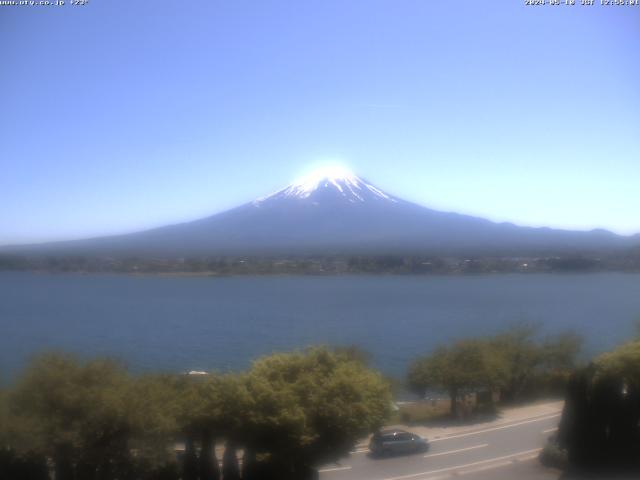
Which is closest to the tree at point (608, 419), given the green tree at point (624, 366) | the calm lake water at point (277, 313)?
the green tree at point (624, 366)

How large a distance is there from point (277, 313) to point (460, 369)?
9840 millimetres

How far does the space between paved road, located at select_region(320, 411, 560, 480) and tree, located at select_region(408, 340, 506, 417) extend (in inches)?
50.2

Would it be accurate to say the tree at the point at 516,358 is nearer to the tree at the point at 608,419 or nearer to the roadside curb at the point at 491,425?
the roadside curb at the point at 491,425

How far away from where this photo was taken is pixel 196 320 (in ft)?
54.7

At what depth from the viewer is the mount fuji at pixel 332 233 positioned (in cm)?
2844

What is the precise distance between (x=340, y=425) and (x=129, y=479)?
1.82m

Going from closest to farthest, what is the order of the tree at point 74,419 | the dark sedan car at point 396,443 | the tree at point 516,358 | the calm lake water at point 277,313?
1. the tree at point 74,419
2. the dark sedan car at point 396,443
3. the tree at point 516,358
4. the calm lake water at point 277,313

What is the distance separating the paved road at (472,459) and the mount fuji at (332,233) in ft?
64.5

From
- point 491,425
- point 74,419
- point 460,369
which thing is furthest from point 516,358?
point 74,419

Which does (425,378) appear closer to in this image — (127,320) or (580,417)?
(580,417)

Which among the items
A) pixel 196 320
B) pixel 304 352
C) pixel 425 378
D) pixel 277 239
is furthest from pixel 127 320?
pixel 277 239

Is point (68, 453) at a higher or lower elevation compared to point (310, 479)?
higher

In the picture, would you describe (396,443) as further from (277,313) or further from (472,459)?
(277,313)

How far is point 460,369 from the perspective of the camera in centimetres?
802
